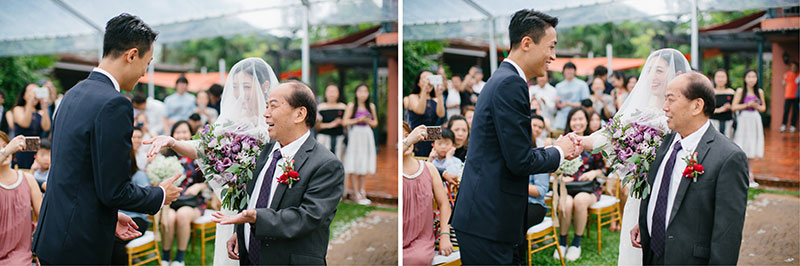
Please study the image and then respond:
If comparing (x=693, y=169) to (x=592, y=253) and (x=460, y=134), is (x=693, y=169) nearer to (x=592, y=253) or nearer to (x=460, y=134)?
(x=460, y=134)

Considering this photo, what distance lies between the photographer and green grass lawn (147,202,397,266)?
17.7ft

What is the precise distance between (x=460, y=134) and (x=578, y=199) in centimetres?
137

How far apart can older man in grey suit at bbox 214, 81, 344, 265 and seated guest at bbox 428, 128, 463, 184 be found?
177 cm

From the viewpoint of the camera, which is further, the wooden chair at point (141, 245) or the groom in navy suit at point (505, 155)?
the wooden chair at point (141, 245)

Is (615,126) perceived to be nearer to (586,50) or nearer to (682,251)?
(682,251)

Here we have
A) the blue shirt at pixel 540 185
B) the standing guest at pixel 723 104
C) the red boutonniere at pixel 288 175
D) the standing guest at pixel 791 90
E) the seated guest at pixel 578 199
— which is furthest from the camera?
the standing guest at pixel 791 90

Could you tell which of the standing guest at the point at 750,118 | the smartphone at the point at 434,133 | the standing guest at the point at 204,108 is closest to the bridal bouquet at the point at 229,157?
the smartphone at the point at 434,133

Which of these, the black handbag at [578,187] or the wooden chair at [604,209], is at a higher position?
the black handbag at [578,187]

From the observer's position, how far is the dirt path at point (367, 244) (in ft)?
17.8

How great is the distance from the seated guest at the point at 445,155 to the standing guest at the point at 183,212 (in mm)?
2158

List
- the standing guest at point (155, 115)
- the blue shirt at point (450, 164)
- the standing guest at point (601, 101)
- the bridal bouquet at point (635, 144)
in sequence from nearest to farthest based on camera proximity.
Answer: the bridal bouquet at point (635, 144), the blue shirt at point (450, 164), the standing guest at point (601, 101), the standing guest at point (155, 115)

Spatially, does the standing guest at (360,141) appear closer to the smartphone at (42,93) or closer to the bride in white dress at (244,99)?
the smartphone at (42,93)

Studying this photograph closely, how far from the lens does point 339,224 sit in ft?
21.4

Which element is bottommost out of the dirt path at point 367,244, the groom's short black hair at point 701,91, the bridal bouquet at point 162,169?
the dirt path at point 367,244
